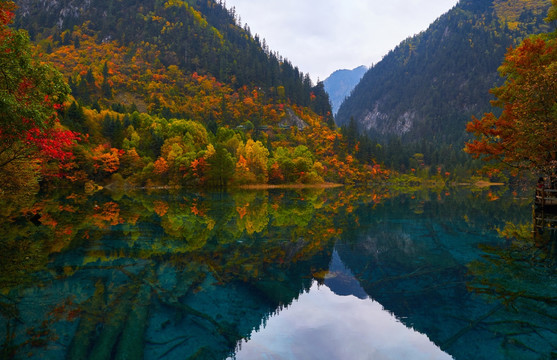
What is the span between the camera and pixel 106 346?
6.71 metres

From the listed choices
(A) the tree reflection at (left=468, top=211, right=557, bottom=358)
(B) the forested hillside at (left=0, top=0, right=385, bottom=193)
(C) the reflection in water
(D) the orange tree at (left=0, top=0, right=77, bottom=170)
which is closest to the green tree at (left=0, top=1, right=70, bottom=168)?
(D) the orange tree at (left=0, top=0, right=77, bottom=170)

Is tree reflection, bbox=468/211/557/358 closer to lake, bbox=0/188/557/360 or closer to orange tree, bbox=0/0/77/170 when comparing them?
lake, bbox=0/188/557/360

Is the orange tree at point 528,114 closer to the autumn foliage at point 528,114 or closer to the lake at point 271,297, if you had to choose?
the autumn foliage at point 528,114

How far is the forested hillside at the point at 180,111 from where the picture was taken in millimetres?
77938

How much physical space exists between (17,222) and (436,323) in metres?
28.3

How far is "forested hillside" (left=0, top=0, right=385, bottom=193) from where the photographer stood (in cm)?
7794

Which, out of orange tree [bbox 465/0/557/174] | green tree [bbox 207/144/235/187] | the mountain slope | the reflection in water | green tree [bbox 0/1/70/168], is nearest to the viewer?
the reflection in water

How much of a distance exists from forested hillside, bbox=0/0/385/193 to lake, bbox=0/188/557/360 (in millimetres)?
13439

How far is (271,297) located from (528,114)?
22659 mm

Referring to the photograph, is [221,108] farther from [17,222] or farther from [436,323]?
[436,323]

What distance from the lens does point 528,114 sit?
20625 mm

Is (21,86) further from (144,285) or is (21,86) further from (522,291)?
(522,291)

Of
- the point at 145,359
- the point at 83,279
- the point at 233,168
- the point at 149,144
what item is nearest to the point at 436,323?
the point at 145,359

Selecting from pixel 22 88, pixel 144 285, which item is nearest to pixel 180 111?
pixel 22 88
